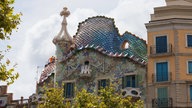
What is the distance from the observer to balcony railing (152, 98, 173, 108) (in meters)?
26.2

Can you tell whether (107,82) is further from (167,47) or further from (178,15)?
(178,15)

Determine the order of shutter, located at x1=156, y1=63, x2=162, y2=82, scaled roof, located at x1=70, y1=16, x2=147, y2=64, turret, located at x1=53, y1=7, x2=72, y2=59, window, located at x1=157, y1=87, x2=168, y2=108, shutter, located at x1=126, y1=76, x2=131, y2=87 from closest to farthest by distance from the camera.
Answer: window, located at x1=157, y1=87, x2=168, y2=108 < shutter, located at x1=156, y1=63, x2=162, y2=82 < shutter, located at x1=126, y1=76, x2=131, y2=87 < scaled roof, located at x1=70, y1=16, x2=147, y2=64 < turret, located at x1=53, y1=7, x2=72, y2=59

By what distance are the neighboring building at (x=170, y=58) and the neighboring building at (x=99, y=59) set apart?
1.19 metres

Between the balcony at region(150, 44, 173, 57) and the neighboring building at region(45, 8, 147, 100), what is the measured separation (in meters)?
1.19

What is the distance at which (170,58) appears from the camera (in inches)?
1082

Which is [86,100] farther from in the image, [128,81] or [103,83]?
[103,83]

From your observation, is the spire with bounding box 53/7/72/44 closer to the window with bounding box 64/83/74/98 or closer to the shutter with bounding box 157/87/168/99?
the window with bounding box 64/83/74/98

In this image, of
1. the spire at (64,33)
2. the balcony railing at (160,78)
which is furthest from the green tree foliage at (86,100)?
the spire at (64,33)

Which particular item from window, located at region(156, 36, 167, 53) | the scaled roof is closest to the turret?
the scaled roof

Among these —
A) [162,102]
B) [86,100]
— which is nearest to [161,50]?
[162,102]

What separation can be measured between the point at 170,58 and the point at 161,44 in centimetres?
125

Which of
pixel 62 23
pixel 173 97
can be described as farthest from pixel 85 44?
pixel 173 97

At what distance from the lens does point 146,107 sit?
89.5 ft

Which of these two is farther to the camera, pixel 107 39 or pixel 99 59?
pixel 107 39
